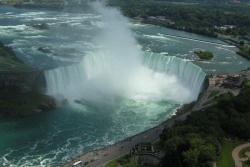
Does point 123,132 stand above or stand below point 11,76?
below

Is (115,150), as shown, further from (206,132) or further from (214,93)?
(214,93)

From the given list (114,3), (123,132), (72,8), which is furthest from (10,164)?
(114,3)

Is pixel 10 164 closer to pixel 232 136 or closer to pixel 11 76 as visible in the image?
pixel 11 76

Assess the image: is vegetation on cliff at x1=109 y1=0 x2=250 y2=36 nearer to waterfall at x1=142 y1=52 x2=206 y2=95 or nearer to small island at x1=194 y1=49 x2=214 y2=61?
small island at x1=194 y1=49 x2=214 y2=61

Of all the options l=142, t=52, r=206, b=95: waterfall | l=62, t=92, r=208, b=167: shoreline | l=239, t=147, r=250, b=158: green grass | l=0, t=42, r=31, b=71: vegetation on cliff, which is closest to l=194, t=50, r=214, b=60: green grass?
l=142, t=52, r=206, b=95: waterfall

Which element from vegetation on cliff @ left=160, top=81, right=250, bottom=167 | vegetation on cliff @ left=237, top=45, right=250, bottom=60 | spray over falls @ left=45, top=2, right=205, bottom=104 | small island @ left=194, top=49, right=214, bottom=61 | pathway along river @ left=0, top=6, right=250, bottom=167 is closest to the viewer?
vegetation on cliff @ left=160, top=81, right=250, bottom=167

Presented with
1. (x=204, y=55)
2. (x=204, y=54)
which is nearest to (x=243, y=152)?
(x=204, y=55)
